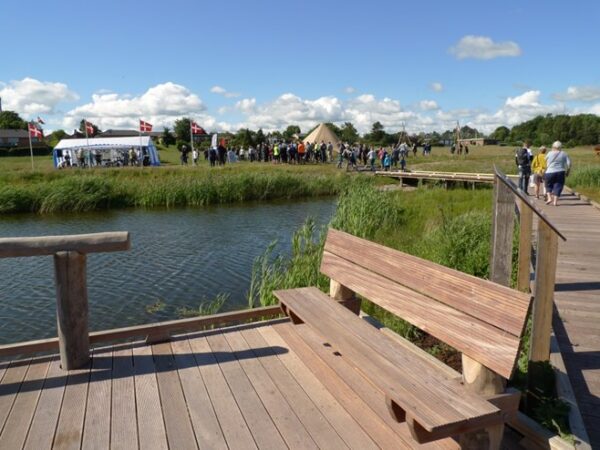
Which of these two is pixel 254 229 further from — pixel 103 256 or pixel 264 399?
pixel 264 399

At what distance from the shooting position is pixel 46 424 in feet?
10.1

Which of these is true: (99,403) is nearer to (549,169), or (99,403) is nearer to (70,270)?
(70,270)

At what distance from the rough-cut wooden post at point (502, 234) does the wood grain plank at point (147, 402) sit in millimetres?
2973

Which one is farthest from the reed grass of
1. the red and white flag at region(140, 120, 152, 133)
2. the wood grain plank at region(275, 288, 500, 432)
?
the wood grain plank at region(275, 288, 500, 432)

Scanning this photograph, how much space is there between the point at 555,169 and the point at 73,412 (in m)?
11.9

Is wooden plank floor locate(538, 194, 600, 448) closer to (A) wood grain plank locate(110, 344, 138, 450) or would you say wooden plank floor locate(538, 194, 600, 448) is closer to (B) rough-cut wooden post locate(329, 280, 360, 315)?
(B) rough-cut wooden post locate(329, 280, 360, 315)

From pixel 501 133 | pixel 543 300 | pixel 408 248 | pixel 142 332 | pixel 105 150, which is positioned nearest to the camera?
pixel 543 300

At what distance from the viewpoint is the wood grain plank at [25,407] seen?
2918 mm

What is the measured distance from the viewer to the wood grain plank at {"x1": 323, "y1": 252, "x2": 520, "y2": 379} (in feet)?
8.50

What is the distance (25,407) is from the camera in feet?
10.7

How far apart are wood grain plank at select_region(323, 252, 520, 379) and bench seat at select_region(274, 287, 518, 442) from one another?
0.66 ft

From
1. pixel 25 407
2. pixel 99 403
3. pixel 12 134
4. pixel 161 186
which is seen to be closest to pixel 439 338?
pixel 99 403

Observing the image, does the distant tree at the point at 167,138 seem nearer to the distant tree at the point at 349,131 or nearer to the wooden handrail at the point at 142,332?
the distant tree at the point at 349,131

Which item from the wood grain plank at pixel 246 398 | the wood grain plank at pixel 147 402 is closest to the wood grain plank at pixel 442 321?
the wood grain plank at pixel 246 398
